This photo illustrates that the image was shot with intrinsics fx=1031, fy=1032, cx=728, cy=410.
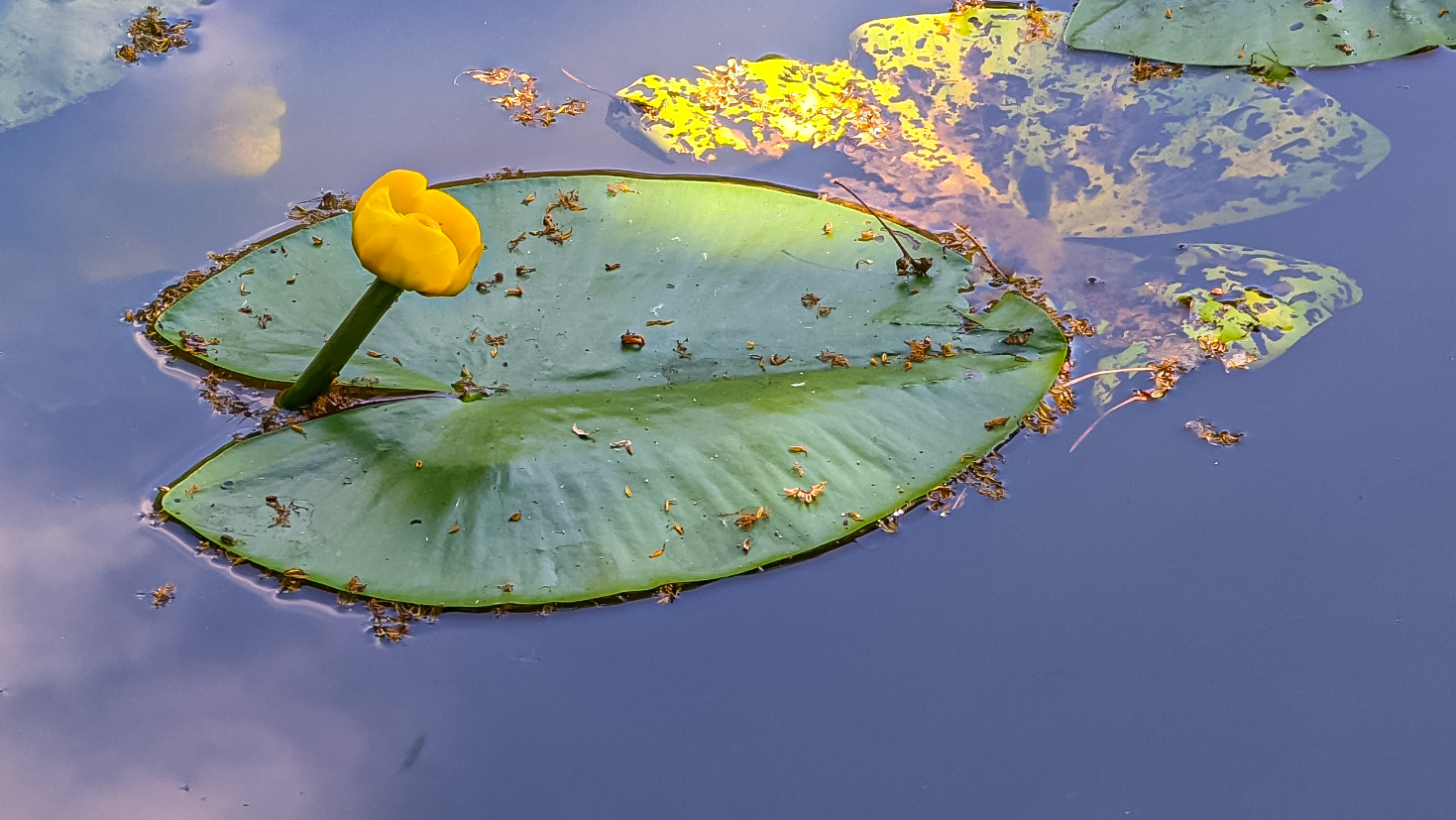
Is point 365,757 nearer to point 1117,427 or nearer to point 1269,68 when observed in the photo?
point 1117,427

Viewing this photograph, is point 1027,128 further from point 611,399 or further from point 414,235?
point 414,235

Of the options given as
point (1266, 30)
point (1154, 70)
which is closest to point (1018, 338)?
point (1154, 70)

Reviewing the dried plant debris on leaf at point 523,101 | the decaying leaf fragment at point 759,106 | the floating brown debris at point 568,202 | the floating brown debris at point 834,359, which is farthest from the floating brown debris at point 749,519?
the dried plant debris on leaf at point 523,101

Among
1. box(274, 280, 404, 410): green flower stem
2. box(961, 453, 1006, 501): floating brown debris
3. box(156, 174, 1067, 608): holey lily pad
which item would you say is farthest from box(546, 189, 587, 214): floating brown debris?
box(961, 453, 1006, 501): floating brown debris

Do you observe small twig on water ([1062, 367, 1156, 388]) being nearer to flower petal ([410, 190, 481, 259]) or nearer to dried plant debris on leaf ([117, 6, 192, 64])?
flower petal ([410, 190, 481, 259])

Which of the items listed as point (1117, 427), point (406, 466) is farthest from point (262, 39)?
point (1117, 427)

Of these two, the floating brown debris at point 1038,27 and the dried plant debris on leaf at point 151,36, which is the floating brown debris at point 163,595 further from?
the floating brown debris at point 1038,27
